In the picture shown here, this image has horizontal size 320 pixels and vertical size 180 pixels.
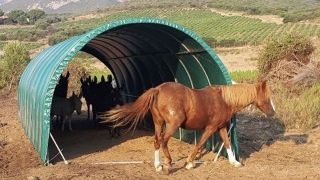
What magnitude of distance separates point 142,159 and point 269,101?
2865mm

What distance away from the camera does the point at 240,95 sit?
9445 millimetres

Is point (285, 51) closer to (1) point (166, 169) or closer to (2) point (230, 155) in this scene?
(2) point (230, 155)

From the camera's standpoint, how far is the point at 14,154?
11.4 metres

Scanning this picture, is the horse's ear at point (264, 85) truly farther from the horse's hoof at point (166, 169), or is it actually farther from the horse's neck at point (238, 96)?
the horse's hoof at point (166, 169)

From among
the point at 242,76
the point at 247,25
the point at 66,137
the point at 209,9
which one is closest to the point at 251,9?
the point at 209,9

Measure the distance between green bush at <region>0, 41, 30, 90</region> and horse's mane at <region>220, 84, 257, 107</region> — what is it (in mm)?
25390

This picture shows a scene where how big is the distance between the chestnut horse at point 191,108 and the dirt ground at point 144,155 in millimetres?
475

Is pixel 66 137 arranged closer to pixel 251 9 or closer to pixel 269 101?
pixel 269 101

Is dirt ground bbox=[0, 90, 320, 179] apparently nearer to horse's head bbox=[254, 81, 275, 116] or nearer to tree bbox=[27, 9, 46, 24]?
horse's head bbox=[254, 81, 275, 116]

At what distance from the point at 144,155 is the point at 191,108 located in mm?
2182

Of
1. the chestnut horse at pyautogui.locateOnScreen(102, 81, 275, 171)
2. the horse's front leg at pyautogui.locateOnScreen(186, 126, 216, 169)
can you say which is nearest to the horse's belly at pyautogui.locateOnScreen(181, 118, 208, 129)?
the chestnut horse at pyautogui.locateOnScreen(102, 81, 275, 171)

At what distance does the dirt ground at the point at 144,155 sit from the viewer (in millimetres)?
8828

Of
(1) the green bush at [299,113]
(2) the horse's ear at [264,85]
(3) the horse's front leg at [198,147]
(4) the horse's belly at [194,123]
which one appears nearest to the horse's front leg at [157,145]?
(4) the horse's belly at [194,123]

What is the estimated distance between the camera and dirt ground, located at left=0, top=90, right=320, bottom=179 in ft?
29.0
